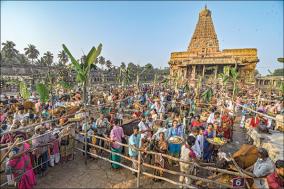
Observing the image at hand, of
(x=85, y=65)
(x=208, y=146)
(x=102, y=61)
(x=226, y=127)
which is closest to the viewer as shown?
(x=85, y=65)

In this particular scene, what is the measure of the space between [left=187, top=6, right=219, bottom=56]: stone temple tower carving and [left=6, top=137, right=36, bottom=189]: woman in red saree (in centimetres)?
4038

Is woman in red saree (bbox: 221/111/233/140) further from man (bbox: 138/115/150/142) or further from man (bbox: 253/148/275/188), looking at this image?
man (bbox: 253/148/275/188)

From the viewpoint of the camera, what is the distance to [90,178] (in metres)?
5.25

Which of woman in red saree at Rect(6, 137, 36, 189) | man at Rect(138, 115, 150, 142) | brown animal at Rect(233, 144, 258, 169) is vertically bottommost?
woman in red saree at Rect(6, 137, 36, 189)

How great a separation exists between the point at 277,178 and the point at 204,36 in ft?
149

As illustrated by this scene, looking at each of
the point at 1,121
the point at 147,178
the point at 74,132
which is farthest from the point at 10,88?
the point at 147,178

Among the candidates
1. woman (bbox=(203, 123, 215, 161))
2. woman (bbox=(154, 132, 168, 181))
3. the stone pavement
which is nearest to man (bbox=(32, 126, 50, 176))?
the stone pavement

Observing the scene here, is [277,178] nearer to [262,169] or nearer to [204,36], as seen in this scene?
[262,169]

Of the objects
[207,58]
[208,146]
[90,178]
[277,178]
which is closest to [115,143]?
[90,178]

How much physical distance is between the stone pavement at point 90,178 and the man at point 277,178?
2.42 meters

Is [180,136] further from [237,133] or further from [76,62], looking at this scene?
[237,133]

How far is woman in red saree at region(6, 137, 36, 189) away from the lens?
4457 mm

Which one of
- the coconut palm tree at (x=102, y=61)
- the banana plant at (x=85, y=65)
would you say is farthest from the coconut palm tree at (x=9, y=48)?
the banana plant at (x=85, y=65)

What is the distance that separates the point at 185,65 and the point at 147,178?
30245 mm
